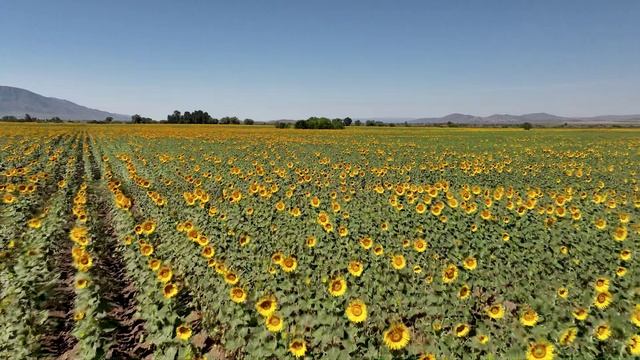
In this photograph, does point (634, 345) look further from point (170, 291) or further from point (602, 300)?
point (170, 291)

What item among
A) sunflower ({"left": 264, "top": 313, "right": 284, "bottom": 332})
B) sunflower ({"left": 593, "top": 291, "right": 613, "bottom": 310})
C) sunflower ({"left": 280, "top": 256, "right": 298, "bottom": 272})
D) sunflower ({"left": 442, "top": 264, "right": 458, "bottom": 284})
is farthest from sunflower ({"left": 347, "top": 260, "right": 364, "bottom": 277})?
sunflower ({"left": 593, "top": 291, "right": 613, "bottom": 310})

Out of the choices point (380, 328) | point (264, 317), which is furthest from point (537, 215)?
point (264, 317)

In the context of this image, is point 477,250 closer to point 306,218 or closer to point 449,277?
point 449,277

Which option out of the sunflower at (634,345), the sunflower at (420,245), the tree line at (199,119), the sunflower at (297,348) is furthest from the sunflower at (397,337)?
the tree line at (199,119)

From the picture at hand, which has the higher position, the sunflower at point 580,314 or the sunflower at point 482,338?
the sunflower at point 580,314

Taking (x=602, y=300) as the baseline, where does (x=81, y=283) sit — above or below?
below

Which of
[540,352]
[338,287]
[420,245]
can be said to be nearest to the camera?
[540,352]

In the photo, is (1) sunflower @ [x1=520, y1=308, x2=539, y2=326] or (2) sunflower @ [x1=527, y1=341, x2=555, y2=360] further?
(1) sunflower @ [x1=520, y1=308, x2=539, y2=326]

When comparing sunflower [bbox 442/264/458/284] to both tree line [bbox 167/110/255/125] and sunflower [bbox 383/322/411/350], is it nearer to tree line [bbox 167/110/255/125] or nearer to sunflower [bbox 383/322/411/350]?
sunflower [bbox 383/322/411/350]

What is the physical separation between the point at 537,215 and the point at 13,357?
10.1 metres

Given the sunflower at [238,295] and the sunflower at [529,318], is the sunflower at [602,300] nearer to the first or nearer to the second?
the sunflower at [529,318]

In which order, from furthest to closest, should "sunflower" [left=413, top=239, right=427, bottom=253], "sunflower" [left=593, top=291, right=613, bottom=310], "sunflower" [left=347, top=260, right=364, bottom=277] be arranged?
"sunflower" [left=413, top=239, right=427, bottom=253] → "sunflower" [left=347, top=260, right=364, bottom=277] → "sunflower" [left=593, top=291, right=613, bottom=310]

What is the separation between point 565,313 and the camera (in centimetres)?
465

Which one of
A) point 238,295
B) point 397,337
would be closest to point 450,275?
point 397,337
